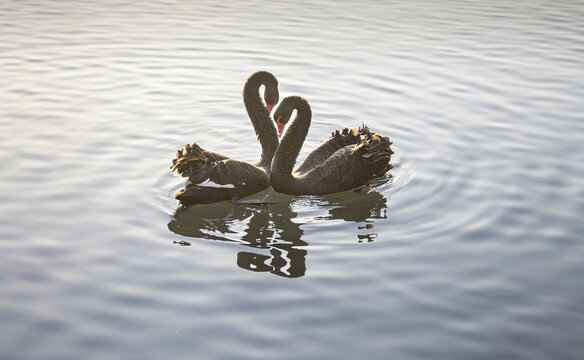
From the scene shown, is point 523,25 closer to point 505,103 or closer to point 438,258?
point 505,103

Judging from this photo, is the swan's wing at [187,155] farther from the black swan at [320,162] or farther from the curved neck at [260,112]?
the curved neck at [260,112]

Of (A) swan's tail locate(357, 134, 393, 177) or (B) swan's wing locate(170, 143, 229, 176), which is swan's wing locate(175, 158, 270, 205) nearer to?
(B) swan's wing locate(170, 143, 229, 176)

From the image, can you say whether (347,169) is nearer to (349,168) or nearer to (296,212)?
(349,168)

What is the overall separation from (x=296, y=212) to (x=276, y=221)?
251 mm

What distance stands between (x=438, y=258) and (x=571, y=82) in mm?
5800

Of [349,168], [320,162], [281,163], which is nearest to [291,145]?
[281,163]

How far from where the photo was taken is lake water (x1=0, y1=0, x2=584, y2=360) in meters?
4.11

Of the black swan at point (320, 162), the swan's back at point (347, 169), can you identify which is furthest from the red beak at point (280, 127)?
the swan's back at point (347, 169)

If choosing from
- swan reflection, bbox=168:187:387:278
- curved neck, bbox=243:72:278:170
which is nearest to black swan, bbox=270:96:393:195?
swan reflection, bbox=168:187:387:278

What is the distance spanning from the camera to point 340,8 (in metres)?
14.4

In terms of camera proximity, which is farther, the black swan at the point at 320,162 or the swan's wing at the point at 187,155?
the black swan at the point at 320,162

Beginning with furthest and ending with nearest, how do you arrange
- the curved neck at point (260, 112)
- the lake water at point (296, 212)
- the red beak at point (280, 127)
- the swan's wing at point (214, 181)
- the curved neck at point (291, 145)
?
the curved neck at point (260, 112) < the red beak at point (280, 127) < the curved neck at point (291, 145) < the swan's wing at point (214, 181) < the lake water at point (296, 212)

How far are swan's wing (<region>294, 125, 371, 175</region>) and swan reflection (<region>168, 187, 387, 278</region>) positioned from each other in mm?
486

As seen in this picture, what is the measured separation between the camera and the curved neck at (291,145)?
6238mm
